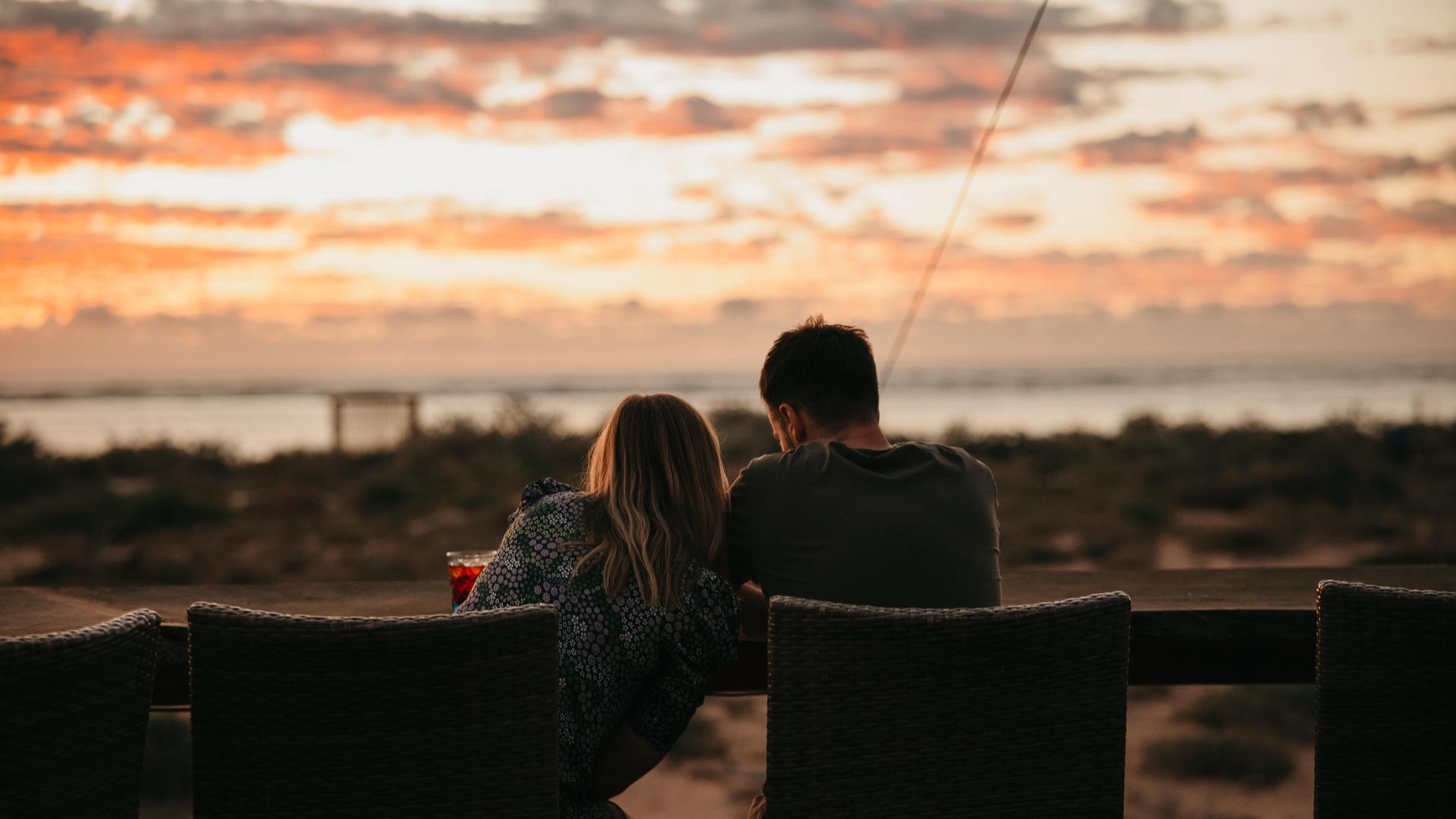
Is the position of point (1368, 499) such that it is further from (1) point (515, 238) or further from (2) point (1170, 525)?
(1) point (515, 238)

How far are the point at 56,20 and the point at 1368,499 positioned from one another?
13.5 metres

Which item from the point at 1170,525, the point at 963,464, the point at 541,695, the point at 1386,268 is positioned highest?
the point at 1386,268

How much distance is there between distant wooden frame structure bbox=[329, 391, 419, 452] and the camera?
16.4 m

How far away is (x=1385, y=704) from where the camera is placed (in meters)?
1.79

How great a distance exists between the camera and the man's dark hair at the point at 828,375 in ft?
7.73

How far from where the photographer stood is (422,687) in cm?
158

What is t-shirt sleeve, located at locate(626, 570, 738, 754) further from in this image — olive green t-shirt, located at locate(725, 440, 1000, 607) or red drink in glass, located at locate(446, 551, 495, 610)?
red drink in glass, located at locate(446, 551, 495, 610)

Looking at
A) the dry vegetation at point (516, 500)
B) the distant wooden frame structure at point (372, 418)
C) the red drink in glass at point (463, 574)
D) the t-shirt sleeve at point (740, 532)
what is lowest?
the dry vegetation at point (516, 500)

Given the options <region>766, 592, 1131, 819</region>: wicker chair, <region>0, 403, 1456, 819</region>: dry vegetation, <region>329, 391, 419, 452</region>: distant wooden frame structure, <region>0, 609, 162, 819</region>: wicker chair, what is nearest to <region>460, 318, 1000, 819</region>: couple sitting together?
<region>766, 592, 1131, 819</region>: wicker chair

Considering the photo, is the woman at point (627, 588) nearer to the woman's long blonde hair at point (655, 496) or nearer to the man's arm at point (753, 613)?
the woman's long blonde hair at point (655, 496)

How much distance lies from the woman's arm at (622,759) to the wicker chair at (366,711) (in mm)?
410

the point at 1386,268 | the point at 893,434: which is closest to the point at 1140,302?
the point at 1386,268

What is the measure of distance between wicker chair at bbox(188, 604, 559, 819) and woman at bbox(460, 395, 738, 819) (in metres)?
0.30

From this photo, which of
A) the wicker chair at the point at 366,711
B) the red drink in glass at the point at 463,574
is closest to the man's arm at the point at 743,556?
the red drink in glass at the point at 463,574
